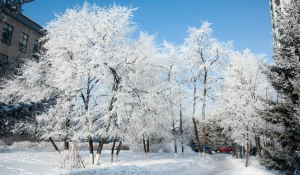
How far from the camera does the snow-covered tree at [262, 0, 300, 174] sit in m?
9.61

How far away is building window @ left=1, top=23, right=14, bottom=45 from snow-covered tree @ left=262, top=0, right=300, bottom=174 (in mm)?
30519

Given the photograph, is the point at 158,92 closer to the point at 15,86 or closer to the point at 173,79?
the point at 173,79

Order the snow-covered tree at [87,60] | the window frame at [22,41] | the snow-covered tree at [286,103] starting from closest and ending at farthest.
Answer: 1. the snow-covered tree at [286,103]
2. the snow-covered tree at [87,60]
3. the window frame at [22,41]

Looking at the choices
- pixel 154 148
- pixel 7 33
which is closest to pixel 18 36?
pixel 7 33

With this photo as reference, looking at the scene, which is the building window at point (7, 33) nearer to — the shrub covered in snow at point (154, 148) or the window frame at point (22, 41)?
the window frame at point (22, 41)

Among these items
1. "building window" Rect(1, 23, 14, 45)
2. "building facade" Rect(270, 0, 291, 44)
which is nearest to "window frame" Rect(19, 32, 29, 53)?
"building window" Rect(1, 23, 14, 45)

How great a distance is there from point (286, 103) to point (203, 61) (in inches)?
636

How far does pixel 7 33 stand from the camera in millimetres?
28812

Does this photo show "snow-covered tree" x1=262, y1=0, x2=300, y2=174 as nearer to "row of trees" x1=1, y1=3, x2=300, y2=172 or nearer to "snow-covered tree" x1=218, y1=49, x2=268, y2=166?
"row of trees" x1=1, y1=3, x2=300, y2=172

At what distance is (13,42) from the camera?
97.2 feet

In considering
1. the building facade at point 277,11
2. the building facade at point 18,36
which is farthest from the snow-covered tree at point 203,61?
the building facade at point 18,36

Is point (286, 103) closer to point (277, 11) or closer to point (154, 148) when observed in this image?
point (277, 11)

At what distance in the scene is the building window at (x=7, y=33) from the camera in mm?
28297

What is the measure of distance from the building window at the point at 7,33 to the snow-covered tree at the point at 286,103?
100 feet
